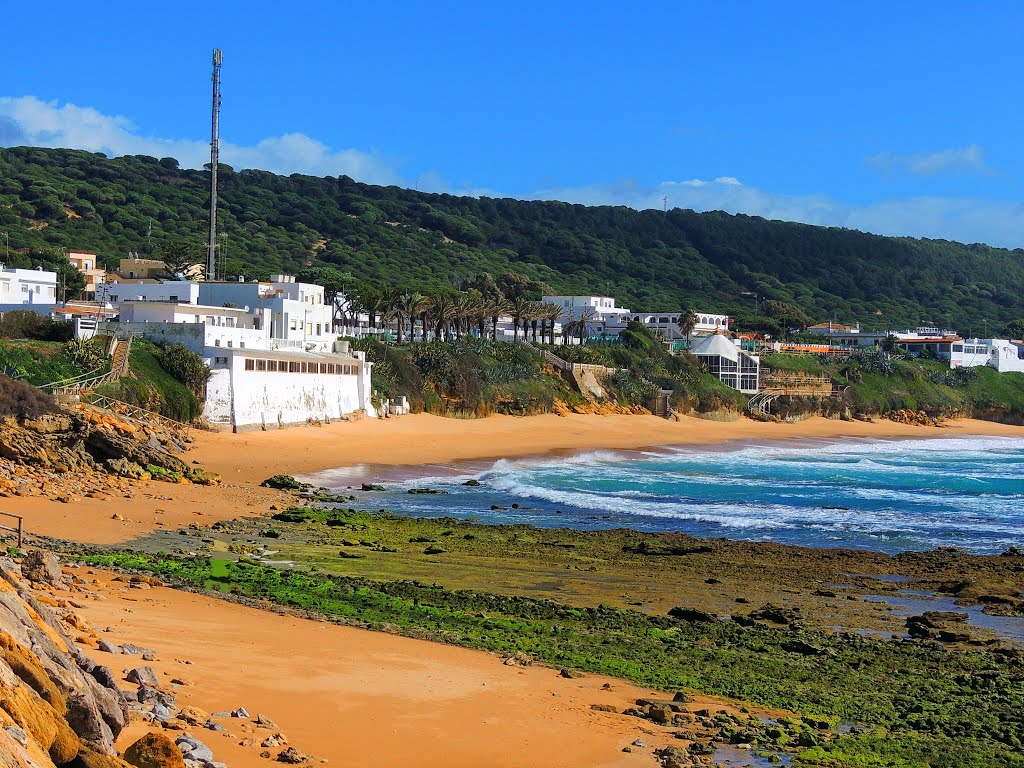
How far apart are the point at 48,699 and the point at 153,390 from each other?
35.5m

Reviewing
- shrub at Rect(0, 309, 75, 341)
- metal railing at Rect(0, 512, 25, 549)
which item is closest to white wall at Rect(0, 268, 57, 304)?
shrub at Rect(0, 309, 75, 341)

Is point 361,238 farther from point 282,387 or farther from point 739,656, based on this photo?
point 739,656

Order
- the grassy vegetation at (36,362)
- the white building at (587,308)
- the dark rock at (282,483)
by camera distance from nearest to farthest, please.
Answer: the dark rock at (282,483)
the grassy vegetation at (36,362)
the white building at (587,308)

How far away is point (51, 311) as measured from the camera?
50188 millimetres

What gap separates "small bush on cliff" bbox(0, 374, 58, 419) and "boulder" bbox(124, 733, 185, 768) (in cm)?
2537

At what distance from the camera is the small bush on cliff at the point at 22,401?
31672 millimetres

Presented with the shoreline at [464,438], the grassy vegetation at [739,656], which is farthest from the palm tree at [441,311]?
the grassy vegetation at [739,656]

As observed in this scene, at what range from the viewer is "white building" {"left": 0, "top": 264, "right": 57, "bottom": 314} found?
5934cm

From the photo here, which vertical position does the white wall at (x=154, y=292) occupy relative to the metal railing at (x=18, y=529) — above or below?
above

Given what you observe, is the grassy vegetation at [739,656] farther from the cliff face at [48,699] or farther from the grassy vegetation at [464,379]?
the grassy vegetation at [464,379]

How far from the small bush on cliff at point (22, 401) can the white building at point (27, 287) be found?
2583cm

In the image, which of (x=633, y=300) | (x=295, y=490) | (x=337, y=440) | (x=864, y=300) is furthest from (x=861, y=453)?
(x=864, y=300)

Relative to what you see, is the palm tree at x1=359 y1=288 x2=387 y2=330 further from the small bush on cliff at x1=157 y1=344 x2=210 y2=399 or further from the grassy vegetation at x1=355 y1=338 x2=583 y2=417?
the small bush on cliff at x1=157 y1=344 x2=210 y2=399

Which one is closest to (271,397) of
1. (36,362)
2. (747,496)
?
(36,362)
